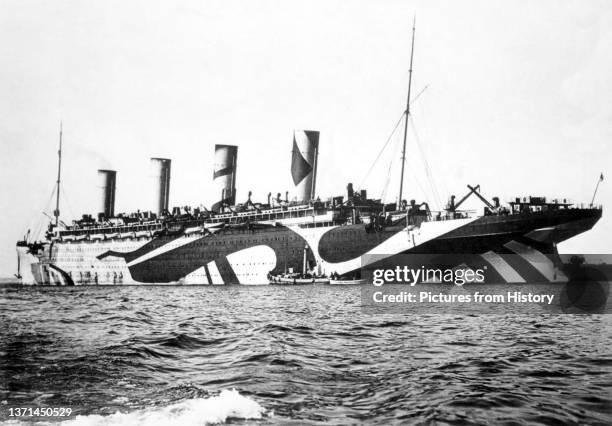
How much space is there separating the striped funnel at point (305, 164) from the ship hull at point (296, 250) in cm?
568

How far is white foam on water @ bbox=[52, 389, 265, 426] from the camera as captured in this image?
5.13m

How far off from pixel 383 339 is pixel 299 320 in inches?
152

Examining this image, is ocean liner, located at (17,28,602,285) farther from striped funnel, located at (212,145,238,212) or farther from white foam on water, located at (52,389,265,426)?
white foam on water, located at (52,389,265,426)

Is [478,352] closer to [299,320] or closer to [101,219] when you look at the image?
[299,320]

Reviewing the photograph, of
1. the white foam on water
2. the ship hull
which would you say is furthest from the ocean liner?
the white foam on water

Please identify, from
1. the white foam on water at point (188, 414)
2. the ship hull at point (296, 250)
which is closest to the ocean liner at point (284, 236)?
the ship hull at point (296, 250)

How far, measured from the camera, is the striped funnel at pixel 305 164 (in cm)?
4559

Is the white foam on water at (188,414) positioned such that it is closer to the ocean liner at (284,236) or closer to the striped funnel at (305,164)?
the ocean liner at (284,236)

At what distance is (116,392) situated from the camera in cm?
632

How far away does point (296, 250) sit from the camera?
1565 inches

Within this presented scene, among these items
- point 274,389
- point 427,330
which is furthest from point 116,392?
point 427,330

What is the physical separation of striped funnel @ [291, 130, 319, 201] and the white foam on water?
4009 cm

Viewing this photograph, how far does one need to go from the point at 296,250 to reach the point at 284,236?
148 centimetres

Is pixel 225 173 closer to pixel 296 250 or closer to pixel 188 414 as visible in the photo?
pixel 296 250
